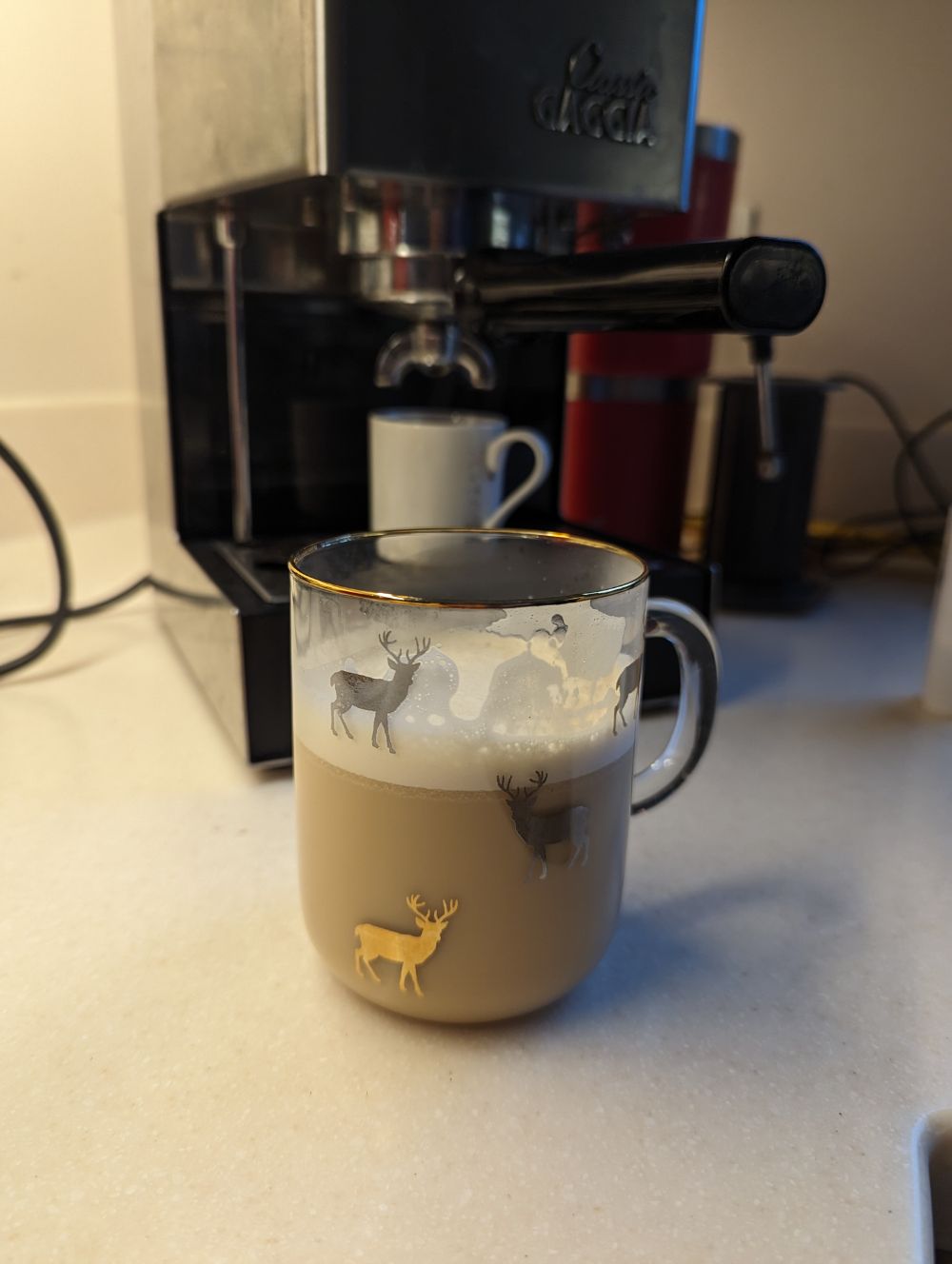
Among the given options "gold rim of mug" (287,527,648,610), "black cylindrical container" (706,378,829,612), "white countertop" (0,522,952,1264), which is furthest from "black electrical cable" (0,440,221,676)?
"black cylindrical container" (706,378,829,612)

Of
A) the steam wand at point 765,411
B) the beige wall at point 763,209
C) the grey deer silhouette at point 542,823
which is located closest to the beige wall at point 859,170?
the beige wall at point 763,209

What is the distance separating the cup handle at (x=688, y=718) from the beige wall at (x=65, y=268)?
0.58 m

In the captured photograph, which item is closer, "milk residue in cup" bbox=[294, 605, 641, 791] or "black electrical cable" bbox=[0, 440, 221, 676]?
"milk residue in cup" bbox=[294, 605, 641, 791]

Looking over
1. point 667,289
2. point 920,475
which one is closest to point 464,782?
point 667,289

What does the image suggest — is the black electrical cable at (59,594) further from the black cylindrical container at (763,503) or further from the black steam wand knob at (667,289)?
the black cylindrical container at (763,503)

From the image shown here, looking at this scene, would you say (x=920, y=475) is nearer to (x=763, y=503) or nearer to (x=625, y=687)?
(x=763, y=503)

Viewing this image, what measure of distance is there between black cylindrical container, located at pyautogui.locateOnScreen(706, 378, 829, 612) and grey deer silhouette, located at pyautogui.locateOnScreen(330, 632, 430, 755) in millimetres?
532

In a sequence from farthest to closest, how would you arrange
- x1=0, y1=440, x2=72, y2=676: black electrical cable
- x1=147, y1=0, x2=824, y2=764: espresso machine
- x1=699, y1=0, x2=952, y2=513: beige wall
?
x1=699, y1=0, x2=952, y2=513: beige wall < x1=0, y1=440, x2=72, y2=676: black electrical cable < x1=147, y1=0, x2=824, y2=764: espresso machine

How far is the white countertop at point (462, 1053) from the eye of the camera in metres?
0.24

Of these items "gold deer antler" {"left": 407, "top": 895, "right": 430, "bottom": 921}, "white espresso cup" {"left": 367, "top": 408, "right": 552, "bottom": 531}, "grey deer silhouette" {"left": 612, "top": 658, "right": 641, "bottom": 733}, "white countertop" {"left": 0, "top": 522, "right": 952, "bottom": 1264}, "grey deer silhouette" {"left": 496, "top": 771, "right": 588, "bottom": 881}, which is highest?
"white espresso cup" {"left": 367, "top": 408, "right": 552, "bottom": 531}

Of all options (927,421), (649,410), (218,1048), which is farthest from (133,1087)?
(927,421)

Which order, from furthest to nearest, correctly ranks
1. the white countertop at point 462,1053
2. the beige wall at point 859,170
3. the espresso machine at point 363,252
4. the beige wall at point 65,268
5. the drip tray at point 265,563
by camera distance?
the beige wall at point 859,170 → the beige wall at point 65,268 → the drip tray at point 265,563 → the espresso machine at point 363,252 → the white countertop at point 462,1053

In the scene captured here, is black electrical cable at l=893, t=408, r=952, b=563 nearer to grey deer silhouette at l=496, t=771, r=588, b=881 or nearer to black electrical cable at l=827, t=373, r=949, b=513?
black electrical cable at l=827, t=373, r=949, b=513

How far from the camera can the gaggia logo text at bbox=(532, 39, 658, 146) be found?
16.0 inches
